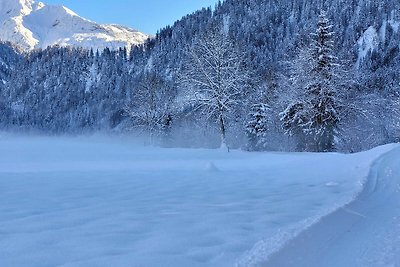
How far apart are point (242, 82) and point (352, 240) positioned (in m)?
19.5

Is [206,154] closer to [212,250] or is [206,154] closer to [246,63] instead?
[246,63]

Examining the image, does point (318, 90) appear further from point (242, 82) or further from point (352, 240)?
point (352, 240)

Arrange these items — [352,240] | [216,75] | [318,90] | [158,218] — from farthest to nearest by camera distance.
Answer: [318,90] < [216,75] < [158,218] < [352,240]

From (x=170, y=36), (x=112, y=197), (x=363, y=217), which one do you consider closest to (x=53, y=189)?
(x=112, y=197)

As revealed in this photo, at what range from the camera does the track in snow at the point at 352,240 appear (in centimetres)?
312

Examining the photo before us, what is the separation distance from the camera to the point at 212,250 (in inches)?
117

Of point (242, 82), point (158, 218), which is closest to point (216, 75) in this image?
point (242, 82)

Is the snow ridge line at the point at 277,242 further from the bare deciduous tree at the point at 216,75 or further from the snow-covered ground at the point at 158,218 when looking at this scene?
the bare deciduous tree at the point at 216,75

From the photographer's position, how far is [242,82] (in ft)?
74.7

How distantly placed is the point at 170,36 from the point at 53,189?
163040 mm

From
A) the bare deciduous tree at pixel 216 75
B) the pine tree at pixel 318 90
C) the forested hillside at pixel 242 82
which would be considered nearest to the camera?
the bare deciduous tree at pixel 216 75

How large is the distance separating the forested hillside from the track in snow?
16676 millimetres

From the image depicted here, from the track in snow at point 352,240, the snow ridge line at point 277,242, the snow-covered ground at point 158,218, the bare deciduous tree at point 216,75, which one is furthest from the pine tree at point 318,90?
the snow ridge line at point 277,242

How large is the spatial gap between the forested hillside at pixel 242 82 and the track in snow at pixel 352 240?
16676mm
